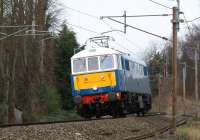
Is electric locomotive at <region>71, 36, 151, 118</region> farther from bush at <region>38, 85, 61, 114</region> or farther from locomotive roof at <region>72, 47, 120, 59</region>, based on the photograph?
bush at <region>38, 85, 61, 114</region>

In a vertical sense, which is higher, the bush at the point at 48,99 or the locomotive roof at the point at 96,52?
the locomotive roof at the point at 96,52

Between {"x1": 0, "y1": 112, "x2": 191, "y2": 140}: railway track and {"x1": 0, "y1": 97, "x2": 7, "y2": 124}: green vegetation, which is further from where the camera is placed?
{"x1": 0, "y1": 97, "x2": 7, "y2": 124}: green vegetation

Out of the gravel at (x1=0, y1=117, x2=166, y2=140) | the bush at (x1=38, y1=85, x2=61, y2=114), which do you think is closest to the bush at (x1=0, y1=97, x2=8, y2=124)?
the gravel at (x1=0, y1=117, x2=166, y2=140)

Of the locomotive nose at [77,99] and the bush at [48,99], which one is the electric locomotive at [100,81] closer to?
the locomotive nose at [77,99]

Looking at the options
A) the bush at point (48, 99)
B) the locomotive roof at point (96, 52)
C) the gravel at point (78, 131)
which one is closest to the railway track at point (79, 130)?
the gravel at point (78, 131)

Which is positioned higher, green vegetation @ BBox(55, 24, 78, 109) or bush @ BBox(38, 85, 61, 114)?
green vegetation @ BBox(55, 24, 78, 109)

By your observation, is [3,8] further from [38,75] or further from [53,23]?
[53,23]

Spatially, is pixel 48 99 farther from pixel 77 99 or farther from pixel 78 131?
pixel 78 131

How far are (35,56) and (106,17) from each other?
1219 centimetres

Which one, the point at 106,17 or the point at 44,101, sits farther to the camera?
the point at 44,101

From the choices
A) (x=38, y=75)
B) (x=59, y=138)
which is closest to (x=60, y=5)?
(x=38, y=75)

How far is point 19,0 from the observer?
36.8m

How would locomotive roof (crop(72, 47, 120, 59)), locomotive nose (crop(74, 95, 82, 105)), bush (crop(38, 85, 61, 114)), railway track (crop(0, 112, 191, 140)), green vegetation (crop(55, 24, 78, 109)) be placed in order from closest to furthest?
railway track (crop(0, 112, 191, 140))
locomotive nose (crop(74, 95, 82, 105))
locomotive roof (crop(72, 47, 120, 59))
bush (crop(38, 85, 61, 114))
green vegetation (crop(55, 24, 78, 109))

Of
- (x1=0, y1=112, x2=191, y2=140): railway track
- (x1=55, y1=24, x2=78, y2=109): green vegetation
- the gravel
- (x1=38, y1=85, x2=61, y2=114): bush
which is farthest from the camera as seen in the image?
(x1=55, y1=24, x2=78, y2=109): green vegetation
